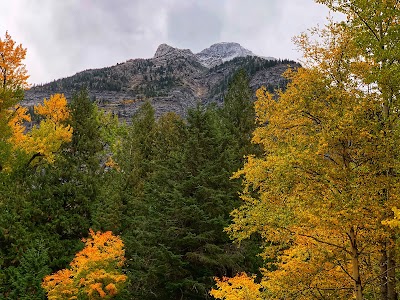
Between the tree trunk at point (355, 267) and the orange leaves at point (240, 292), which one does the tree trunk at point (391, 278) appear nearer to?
the tree trunk at point (355, 267)

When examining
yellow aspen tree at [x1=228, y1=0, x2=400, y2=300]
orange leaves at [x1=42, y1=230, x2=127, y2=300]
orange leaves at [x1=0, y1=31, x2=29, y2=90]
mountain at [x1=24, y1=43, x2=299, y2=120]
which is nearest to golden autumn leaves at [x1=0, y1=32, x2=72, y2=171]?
orange leaves at [x1=0, y1=31, x2=29, y2=90]

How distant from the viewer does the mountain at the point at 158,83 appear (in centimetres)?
13188

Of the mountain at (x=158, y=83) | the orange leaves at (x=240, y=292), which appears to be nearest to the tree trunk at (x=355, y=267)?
the orange leaves at (x=240, y=292)

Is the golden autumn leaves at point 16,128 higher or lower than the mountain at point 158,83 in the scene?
lower

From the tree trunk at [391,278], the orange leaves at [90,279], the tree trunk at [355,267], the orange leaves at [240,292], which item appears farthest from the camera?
the orange leaves at [90,279]

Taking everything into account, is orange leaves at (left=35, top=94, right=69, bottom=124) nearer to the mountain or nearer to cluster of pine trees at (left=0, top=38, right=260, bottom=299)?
cluster of pine trees at (left=0, top=38, right=260, bottom=299)

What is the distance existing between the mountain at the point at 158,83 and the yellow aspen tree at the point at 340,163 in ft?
359

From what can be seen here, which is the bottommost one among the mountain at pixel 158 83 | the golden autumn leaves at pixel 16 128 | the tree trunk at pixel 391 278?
the tree trunk at pixel 391 278

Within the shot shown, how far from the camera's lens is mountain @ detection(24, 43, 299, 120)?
5192 inches

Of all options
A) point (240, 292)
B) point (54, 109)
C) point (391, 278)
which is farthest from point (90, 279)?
point (54, 109)

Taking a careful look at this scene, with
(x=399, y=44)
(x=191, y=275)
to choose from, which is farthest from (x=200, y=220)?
(x=399, y=44)

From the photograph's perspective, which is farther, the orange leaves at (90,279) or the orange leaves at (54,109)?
the orange leaves at (54,109)

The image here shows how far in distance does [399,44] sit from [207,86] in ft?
572

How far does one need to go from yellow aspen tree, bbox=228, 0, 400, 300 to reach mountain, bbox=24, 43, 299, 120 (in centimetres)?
10933
